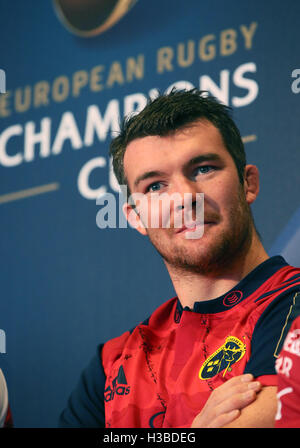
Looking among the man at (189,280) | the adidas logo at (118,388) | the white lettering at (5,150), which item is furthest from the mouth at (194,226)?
the white lettering at (5,150)

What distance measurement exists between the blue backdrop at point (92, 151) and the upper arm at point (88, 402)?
184mm

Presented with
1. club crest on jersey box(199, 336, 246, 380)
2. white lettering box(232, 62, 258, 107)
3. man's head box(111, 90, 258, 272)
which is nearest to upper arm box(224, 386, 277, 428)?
club crest on jersey box(199, 336, 246, 380)

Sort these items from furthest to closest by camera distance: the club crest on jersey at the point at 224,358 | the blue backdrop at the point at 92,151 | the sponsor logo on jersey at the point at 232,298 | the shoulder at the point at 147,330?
the blue backdrop at the point at 92,151
the shoulder at the point at 147,330
the sponsor logo on jersey at the point at 232,298
the club crest on jersey at the point at 224,358

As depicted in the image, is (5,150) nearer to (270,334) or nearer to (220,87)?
(220,87)

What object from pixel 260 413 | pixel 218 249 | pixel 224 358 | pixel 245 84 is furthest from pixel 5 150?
pixel 260 413

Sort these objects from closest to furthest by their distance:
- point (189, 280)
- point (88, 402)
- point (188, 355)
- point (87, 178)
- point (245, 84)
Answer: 1. point (188, 355)
2. point (189, 280)
3. point (88, 402)
4. point (245, 84)
5. point (87, 178)

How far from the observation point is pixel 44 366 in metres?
1.80

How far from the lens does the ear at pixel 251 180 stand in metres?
1.47

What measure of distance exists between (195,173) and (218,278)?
0.79 ft

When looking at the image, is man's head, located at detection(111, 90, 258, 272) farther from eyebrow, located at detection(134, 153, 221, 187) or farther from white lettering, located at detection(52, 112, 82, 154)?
white lettering, located at detection(52, 112, 82, 154)

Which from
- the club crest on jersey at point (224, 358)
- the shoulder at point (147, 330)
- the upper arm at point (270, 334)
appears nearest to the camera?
the upper arm at point (270, 334)

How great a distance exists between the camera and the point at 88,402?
59.7 inches

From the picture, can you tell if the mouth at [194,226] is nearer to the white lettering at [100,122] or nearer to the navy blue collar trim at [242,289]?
the navy blue collar trim at [242,289]
